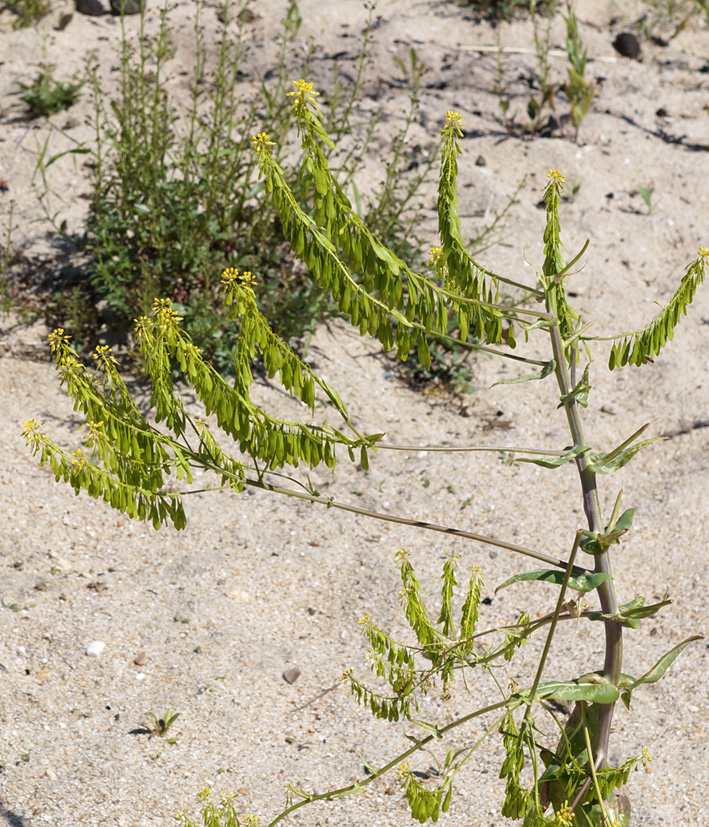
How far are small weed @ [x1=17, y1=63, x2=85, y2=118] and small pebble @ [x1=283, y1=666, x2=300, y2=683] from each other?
12.8 feet

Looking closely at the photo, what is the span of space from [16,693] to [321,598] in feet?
3.53

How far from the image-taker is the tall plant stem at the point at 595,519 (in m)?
1.68

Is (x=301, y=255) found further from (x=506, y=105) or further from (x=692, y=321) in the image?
(x=506, y=105)

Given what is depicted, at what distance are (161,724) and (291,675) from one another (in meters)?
0.46

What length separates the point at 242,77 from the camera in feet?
19.3

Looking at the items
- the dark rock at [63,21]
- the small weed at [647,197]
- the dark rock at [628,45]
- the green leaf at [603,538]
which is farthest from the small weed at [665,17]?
the green leaf at [603,538]

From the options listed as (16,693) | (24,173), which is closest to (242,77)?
(24,173)

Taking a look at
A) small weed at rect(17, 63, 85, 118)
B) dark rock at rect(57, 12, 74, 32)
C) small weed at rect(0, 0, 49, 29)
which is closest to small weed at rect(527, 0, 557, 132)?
small weed at rect(17, 63, 85, 118)

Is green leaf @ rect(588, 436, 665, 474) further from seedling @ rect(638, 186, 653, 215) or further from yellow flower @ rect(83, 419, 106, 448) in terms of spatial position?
seedling @ rect(638, 186, 653, 215)

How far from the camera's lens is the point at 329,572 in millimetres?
3326

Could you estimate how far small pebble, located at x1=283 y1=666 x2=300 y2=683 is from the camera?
291cm

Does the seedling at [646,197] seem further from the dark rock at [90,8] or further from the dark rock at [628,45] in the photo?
the dark rock at [90,8]

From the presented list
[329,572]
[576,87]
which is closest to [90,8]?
[576,87]

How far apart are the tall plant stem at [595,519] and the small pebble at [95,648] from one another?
1.70 meters
